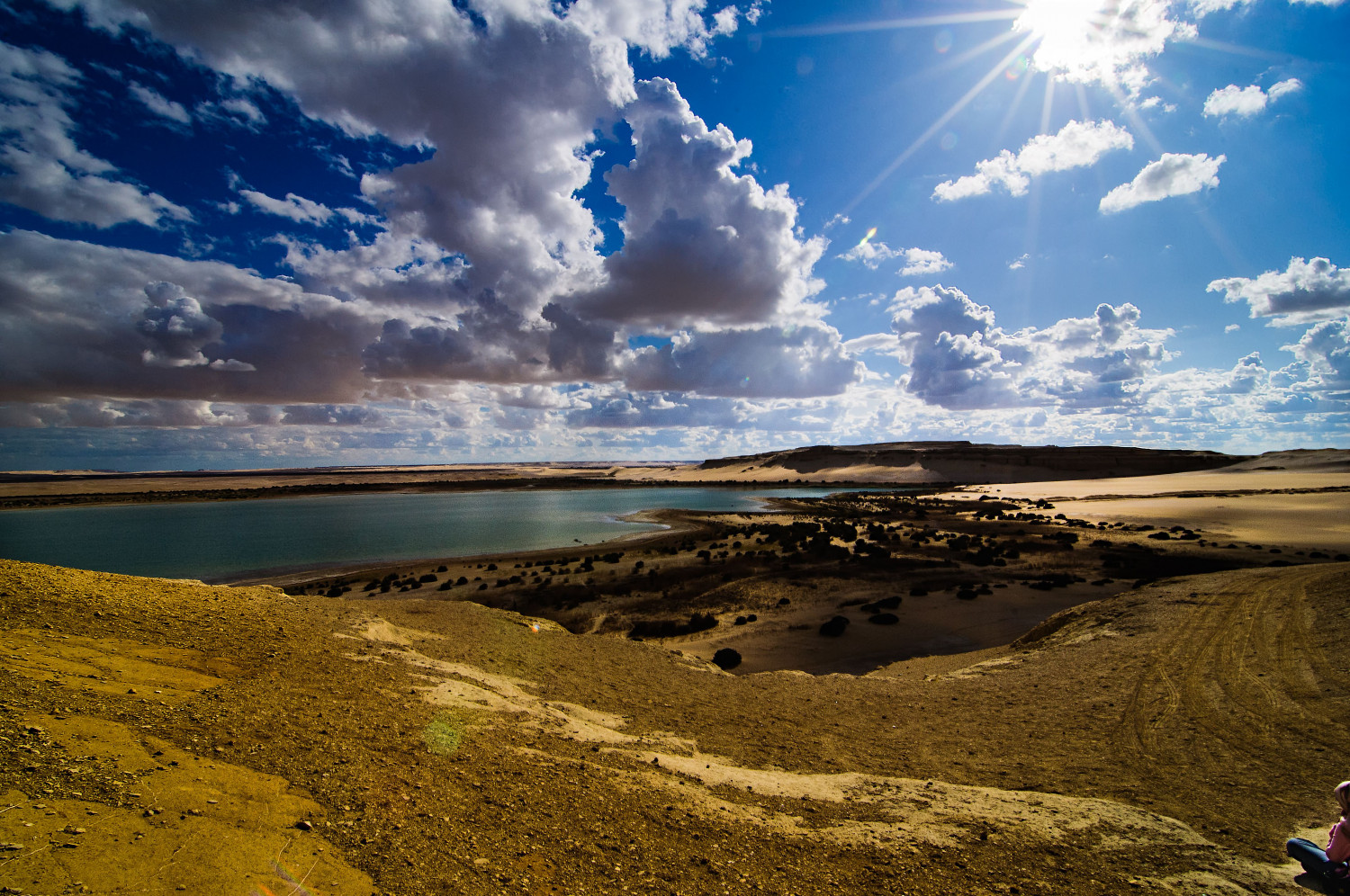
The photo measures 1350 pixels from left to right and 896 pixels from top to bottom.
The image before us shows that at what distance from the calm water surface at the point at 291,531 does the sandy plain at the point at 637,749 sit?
27.4m

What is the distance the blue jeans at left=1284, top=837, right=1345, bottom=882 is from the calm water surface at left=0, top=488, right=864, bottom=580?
37853 mm

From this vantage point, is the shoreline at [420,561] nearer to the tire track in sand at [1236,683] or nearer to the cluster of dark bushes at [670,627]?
the cluster of dark bushes at [670,627]

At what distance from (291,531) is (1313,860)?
202 feet

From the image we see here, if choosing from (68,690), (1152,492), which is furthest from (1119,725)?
(1152,492)

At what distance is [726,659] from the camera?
1531 cm

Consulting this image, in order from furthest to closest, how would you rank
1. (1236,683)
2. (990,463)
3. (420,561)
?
(990,463), (420,561), (1236,683)

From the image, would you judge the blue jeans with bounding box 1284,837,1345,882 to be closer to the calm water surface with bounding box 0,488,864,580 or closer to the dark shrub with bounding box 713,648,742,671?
the dark shrub with bounding box 713,648,742,671

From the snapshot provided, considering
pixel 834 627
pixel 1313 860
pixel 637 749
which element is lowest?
pixel 834 627

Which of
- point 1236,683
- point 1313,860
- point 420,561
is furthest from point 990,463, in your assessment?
point 1313,860

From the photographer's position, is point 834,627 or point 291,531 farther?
point 291,531

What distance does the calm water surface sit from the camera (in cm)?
3603

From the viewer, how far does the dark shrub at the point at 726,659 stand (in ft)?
49.8

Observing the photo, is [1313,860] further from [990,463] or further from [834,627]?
[990,463]

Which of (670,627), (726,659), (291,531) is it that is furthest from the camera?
(291,531)
